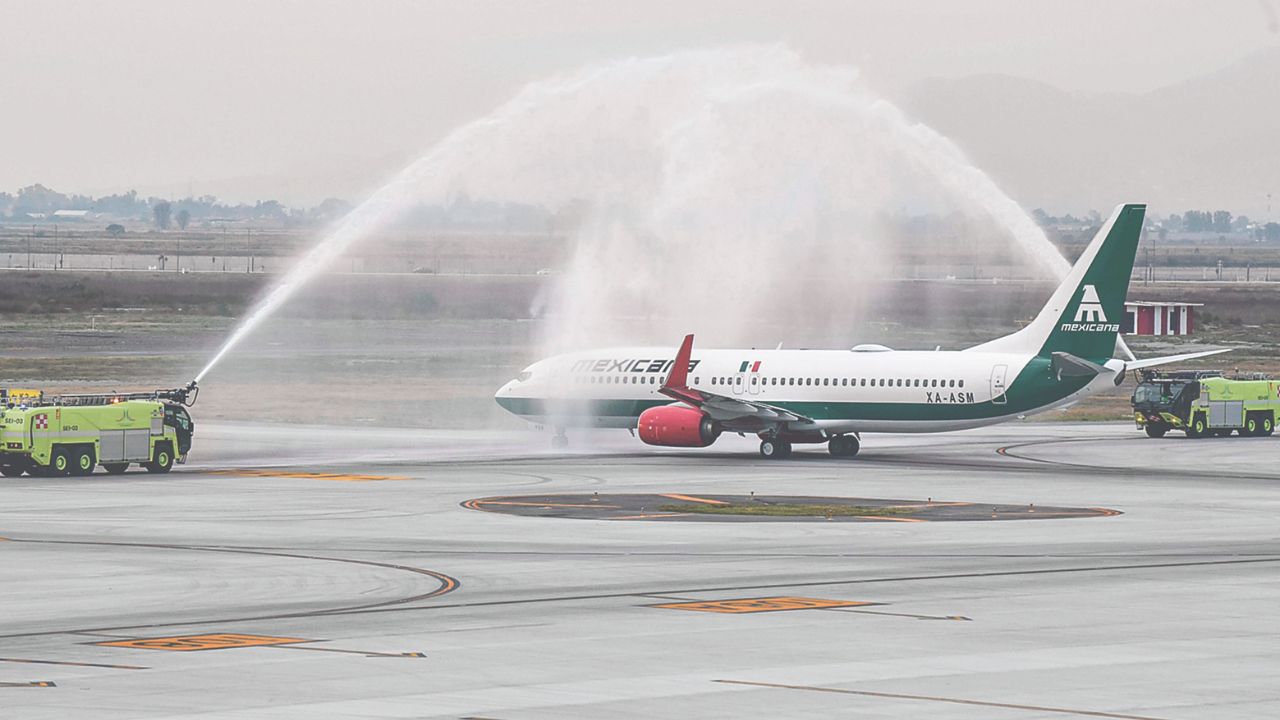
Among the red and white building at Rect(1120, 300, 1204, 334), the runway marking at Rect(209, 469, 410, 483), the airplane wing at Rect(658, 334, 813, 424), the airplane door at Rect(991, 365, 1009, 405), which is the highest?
the red and white building at Rect(1120, 300, 1204, 334)

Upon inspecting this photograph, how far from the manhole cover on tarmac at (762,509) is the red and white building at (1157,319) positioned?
98.4 meters

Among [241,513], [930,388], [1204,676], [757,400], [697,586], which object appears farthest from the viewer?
[757,400]

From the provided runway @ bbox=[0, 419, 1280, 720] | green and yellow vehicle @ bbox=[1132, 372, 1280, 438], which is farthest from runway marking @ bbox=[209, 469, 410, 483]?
green and yellow vehicle @ bbox=[1132, 372, 1280, 438]

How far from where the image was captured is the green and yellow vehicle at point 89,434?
215 ft

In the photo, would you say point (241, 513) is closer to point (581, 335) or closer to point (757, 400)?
point (757, 400)

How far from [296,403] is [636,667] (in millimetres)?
77314

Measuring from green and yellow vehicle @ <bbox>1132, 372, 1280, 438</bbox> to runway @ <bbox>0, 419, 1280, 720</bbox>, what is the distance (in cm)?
2446

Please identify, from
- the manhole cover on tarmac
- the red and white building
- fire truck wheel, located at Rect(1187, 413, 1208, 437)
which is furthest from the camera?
the red and white building

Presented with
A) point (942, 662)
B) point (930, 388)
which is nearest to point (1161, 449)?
point (930, 388)

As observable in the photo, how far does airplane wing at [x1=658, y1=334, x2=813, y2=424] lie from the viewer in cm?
7712

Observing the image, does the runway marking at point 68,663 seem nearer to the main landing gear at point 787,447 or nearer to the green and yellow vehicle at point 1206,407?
the main landing gear at point 787,447

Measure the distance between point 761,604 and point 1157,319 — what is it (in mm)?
125633

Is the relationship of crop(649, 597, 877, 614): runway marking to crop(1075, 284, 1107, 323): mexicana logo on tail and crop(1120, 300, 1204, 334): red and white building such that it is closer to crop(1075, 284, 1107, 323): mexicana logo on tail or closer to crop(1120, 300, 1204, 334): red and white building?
crop(1075, 284, 1107, 323): mexicana logo on tail

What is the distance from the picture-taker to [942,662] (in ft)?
92.3
